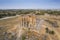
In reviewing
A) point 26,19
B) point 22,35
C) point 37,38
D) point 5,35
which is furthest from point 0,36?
point 26,19

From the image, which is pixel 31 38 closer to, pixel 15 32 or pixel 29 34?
pixel 29 34

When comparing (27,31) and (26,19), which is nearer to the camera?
(27,31)

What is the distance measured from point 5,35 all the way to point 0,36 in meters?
0.74

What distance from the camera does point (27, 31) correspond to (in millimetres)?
13336

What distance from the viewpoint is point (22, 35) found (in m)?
12.7

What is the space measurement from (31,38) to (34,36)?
0.40m

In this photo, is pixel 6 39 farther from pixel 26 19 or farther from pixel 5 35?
pixel 26 19

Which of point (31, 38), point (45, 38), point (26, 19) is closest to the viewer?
point (31, 38)

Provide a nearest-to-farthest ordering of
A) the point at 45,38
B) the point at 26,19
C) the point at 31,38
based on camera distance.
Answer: the point at 31,38 → the point at 45,38 → the point at 26,19

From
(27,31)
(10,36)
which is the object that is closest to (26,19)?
(27,31)

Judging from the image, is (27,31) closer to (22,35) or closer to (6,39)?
(22,35)

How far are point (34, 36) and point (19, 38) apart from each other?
96 cm

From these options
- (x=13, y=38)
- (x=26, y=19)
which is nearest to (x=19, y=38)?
(x=13, y=38)

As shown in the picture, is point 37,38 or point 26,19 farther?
point 26,19
